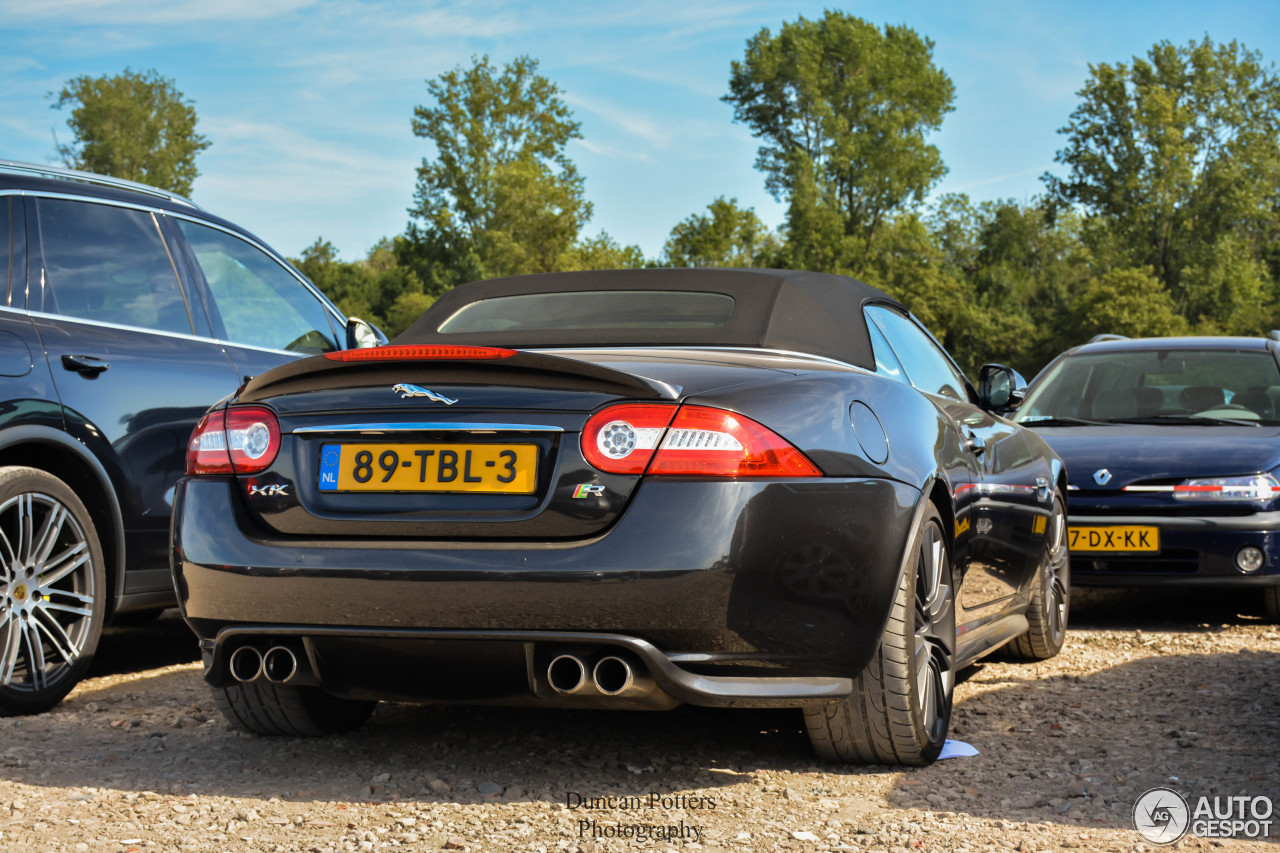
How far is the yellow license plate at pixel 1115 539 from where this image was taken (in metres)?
6.95

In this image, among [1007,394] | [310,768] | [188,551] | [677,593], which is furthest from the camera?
[1007,394]

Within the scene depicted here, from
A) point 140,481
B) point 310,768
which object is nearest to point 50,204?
point 140,481

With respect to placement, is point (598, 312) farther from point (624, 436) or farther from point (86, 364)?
point (86, 364)

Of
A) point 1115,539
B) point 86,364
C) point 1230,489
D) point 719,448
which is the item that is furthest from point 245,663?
point 1230,489

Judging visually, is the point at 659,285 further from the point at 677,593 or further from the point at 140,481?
the point at 140,481

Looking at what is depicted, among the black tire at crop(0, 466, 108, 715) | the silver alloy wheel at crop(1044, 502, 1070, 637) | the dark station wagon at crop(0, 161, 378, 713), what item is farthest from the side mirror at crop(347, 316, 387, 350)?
the silver alloy wheel at crop(1044, 502, 1070, 637)

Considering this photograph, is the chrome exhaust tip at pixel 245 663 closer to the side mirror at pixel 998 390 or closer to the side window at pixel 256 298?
the side window at pixel 256 298

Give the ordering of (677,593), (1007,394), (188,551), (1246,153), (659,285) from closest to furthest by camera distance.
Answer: (677,593) → (188,551) → (659,285) → (1007,394) → (1246,153)

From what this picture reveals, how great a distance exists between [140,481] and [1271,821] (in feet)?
13.0

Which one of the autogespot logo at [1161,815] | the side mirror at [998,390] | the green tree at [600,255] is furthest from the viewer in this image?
the green tree at [600,255]

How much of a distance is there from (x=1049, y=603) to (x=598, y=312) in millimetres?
2653

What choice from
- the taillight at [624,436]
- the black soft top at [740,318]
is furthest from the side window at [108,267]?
the taillight at [624,436]

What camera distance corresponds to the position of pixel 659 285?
4664 millimetres

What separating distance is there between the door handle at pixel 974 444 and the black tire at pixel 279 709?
2270 mm
